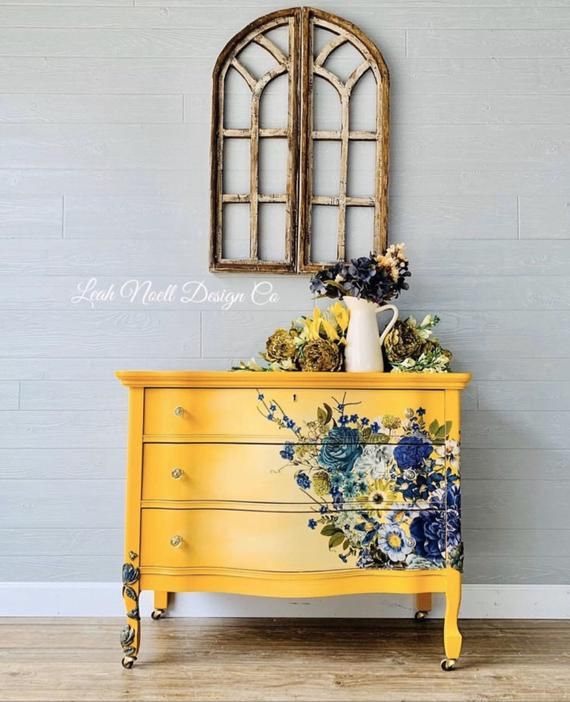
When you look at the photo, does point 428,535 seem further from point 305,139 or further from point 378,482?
point 305,139

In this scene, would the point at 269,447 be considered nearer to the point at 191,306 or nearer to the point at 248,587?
the point at 248,587

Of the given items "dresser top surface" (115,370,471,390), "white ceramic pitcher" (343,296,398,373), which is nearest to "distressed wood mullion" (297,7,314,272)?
"white ceramic pitcher" (343,296,398,373)

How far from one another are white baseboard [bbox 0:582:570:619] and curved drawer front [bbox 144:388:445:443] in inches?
28.4

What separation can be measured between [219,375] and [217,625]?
34.8 inches

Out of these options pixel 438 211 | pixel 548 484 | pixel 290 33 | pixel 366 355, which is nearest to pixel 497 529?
pixel 548 484

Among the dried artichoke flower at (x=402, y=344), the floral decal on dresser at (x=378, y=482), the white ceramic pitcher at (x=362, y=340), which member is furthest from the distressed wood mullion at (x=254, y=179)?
the floral decal on dresser at (x=378, y=482)

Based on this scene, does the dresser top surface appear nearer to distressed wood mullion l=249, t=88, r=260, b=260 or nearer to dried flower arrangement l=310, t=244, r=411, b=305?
dried flower arrangement l=310, t=244, r=411, b=305

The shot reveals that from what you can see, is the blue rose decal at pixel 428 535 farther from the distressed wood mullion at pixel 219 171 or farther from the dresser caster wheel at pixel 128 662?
the distressed wood mullion at pixel 219 171

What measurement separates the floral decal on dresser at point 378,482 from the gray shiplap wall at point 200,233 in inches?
19.5

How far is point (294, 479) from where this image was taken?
5.94 ft

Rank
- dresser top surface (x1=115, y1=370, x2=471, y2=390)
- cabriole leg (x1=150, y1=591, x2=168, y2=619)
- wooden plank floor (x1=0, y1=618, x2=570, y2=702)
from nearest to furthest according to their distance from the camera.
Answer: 1. wooden plank floor (x1=0, y1=618, x2=570, y2=702)
2. dresser top surface (x1=115, y1=370, x2=471, y2=390)
3. cabriole leg (x1=150, y1=591, x2=168, y2=619)

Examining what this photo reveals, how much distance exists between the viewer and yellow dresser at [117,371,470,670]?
5.93 feet

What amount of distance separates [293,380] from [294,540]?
16.6 inches

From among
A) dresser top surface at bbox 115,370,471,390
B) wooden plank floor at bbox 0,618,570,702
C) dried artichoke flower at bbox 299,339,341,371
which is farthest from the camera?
dried artichoke flower at bbox 299,339,341,371
